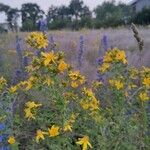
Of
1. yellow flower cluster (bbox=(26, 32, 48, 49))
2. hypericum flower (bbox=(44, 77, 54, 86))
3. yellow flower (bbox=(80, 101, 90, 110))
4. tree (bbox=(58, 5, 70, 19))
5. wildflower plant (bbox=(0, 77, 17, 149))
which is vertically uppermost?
yellow flower cluster (bbox=(26, 32, 48, 49))

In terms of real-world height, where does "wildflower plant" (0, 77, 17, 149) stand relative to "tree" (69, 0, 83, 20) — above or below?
above

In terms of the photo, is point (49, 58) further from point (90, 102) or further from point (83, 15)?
point (83, 15)

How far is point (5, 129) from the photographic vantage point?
270cm

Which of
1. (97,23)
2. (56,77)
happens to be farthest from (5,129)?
(97,23)

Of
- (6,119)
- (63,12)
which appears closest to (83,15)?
(63,12)

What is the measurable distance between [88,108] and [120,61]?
31 cm

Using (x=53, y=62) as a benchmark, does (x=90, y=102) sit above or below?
below

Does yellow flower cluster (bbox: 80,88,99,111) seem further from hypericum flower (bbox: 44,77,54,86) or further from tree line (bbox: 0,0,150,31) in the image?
tree line (bbox: 0,0,150,31)

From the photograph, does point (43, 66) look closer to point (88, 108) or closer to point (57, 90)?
point (57, 90)

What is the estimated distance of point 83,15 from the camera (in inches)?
1965

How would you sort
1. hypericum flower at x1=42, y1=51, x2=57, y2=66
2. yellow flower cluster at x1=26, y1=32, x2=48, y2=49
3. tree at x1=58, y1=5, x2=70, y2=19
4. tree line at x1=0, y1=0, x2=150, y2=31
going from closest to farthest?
hypericum flower at x1=42, y1=51, x2=57, y2=66 < yellow flower cluster at x1=26, y1=32, x2=48, y2=49 < tree line at x1=0, y1=0, x2=150, y2=31 < tree at x1=58, y1=5, x2=70, y2=19

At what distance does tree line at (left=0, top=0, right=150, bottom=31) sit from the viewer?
1338 inches

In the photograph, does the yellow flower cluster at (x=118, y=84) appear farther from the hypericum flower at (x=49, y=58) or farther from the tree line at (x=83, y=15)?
the tree line at (x=83, y=15)

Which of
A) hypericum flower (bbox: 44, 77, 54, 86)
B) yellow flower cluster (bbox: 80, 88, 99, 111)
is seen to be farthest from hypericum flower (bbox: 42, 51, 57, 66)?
yellow flower cluster (bbox: 80, 88, 99, 111)
